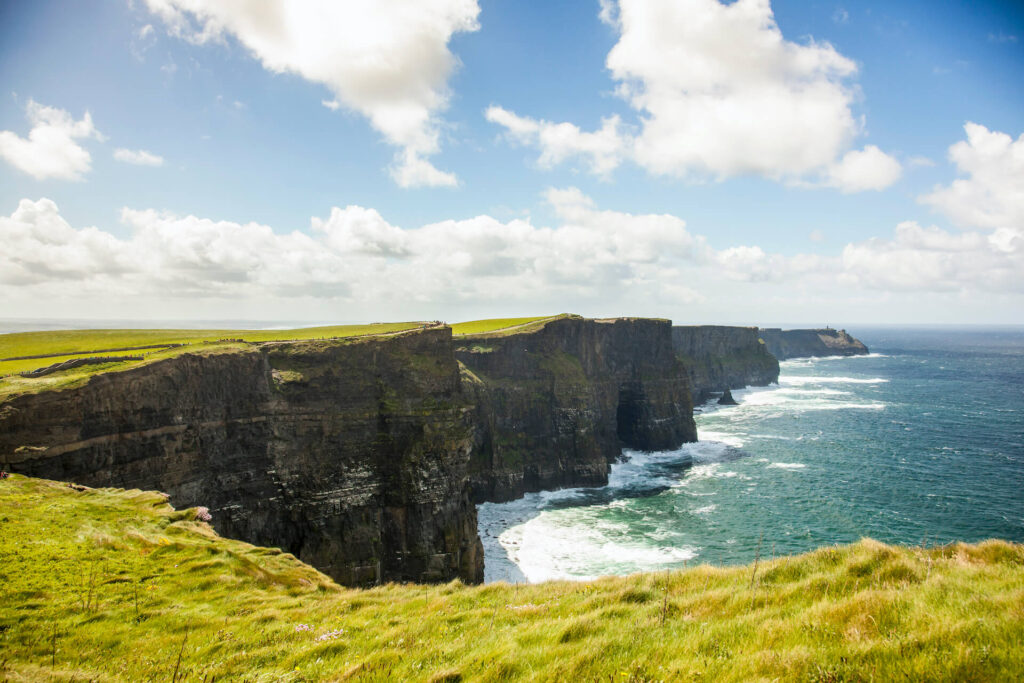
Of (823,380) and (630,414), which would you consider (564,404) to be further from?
(823,380)

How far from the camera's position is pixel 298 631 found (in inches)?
464

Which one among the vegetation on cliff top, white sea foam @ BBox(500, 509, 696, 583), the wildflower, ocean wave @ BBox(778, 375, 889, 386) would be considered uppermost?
the vegetation on cliff top

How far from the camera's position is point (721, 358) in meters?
134

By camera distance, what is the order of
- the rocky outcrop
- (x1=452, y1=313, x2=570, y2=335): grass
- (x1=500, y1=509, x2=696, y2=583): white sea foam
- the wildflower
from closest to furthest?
the wildflower, (x1=500, y1=509, x2=696, y2=583): white sea foam, (x1=452, y1=313, x2=570, y2=335): grass, the rocky outcrop

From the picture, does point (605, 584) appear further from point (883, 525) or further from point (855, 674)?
point (883, 525)

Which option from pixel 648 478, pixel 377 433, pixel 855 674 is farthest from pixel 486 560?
pixel 855 674

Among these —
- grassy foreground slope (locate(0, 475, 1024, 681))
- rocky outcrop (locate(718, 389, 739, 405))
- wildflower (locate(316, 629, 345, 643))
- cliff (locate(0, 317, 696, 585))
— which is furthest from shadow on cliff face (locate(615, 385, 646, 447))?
wildflower (locate(316, 629, 345, 643))

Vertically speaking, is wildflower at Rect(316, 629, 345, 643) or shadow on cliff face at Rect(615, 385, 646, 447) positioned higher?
wildflower at Rect(316, 629, 345, 643)

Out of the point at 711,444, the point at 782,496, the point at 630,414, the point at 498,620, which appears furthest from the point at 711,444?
the point at 498,620

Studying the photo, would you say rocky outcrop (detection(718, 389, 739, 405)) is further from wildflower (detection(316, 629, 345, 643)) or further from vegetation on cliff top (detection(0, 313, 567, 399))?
wildflower (detection(316, 629, 345, 643))

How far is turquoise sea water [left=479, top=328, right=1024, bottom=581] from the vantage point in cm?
4197

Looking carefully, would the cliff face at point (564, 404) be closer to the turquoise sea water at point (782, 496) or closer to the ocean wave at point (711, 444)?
the ocean wave at point (711, 444)

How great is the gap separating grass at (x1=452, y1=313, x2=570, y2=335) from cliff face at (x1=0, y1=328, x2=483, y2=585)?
2754cm

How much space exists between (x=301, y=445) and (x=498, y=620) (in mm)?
27942
